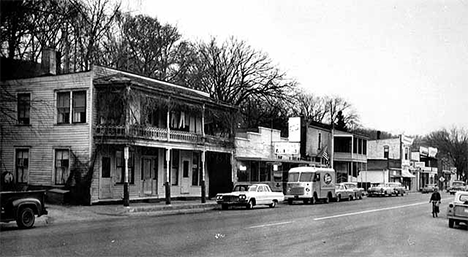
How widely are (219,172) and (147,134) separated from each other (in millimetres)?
11179

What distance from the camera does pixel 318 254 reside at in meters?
13.8

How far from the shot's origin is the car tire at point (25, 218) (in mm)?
19198

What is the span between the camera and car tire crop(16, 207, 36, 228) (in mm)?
19198

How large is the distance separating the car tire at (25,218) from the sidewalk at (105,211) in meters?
2.55

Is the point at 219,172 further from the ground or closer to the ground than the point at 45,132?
closer to the ground

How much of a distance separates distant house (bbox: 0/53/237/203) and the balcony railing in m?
0.05

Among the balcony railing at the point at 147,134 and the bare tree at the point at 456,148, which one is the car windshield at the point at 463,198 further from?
the bare tree at the point at 456,148

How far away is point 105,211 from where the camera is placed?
90.3ft

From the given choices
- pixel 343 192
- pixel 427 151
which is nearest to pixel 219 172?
pixel 343 192

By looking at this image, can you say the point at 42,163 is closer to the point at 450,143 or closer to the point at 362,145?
the point at 362,145

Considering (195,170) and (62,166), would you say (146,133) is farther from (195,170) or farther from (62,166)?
(195,170)

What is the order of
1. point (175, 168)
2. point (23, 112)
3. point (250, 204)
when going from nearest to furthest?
point (250, 204), point (23, 112), point (175, 168)

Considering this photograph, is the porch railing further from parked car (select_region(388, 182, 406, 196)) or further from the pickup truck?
parked car (select_region(388, 182, 406, 196))

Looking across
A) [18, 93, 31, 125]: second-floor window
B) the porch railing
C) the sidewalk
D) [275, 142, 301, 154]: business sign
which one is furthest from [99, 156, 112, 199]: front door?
[275, 142, 301, 154]: business sign
